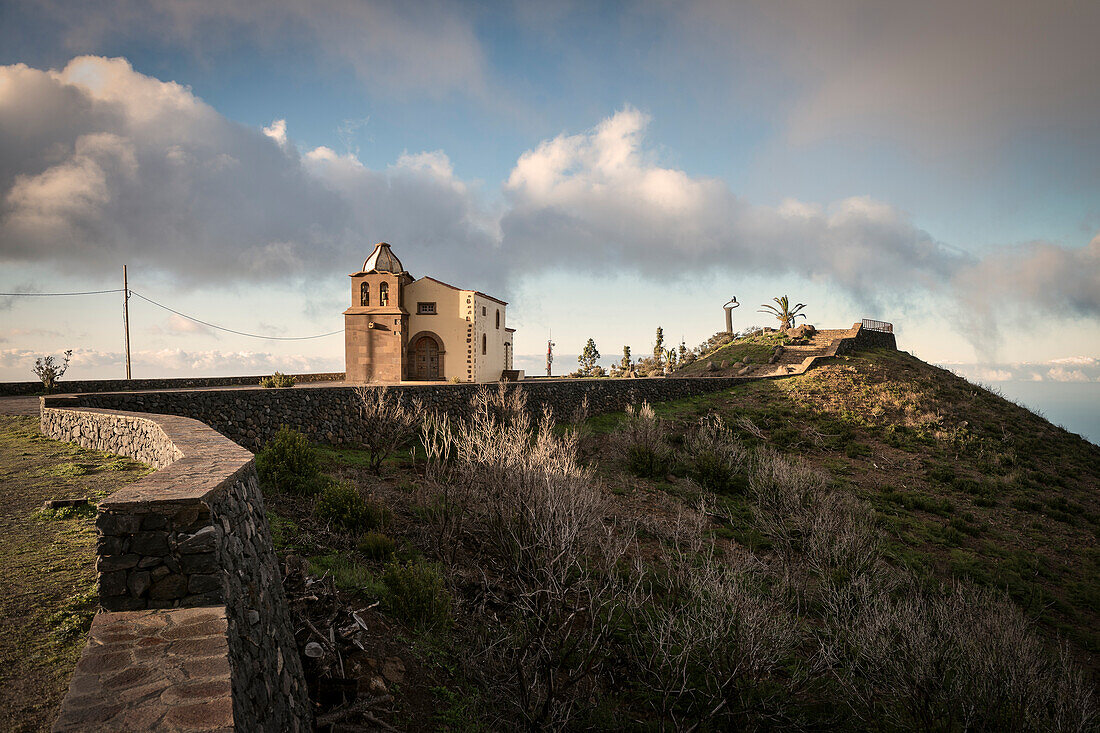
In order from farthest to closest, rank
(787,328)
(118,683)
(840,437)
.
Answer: (787,328) → (840,437) → (118,683)

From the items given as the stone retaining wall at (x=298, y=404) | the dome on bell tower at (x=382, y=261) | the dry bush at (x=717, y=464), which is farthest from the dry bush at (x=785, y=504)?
the dome on bell tower at (x=382, y=261)

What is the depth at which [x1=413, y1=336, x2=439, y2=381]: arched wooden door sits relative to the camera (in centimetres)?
2736

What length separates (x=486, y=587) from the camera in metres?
7.71

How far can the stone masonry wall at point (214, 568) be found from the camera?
10.7 feet

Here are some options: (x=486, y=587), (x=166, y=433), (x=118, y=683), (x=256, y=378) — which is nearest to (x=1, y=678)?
(x=118, y=683)

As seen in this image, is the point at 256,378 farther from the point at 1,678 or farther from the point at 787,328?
the point at 787,328

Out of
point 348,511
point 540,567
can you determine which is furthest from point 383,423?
point 540,567

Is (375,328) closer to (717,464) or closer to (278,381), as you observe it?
(278,381)

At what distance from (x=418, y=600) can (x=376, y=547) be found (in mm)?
1927

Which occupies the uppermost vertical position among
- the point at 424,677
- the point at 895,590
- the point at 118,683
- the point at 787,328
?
the point at 787,328

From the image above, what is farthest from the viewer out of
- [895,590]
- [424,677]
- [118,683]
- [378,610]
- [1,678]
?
[895,590]

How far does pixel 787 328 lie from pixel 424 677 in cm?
3682

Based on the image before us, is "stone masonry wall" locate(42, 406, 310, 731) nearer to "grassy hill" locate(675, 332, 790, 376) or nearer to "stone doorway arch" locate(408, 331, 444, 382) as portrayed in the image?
"stone doorway arch" locate(408, 331, 444, 382)

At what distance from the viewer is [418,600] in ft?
22.7
